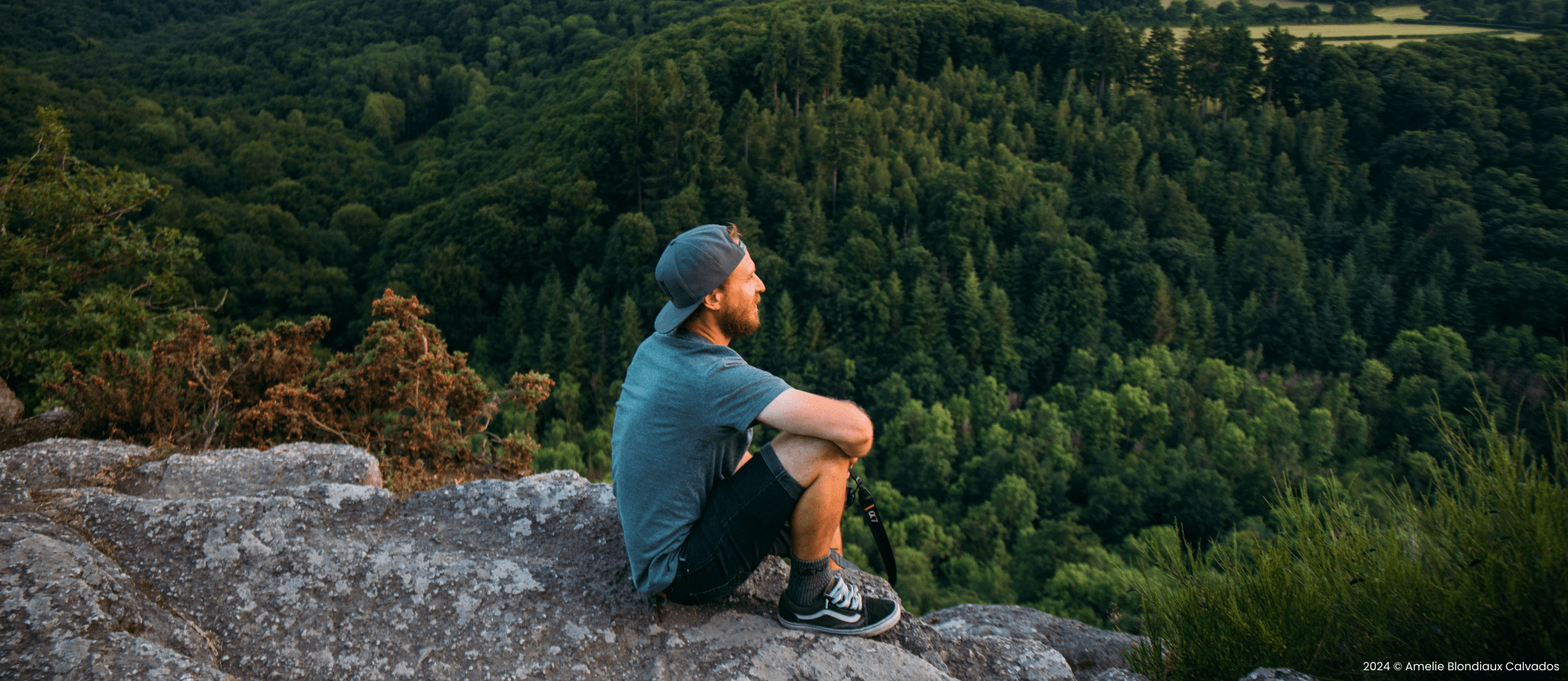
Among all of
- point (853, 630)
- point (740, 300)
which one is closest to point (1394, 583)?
point (853, 630)

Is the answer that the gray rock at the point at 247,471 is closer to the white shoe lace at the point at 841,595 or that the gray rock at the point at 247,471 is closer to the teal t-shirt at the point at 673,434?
the teal t-shirt at the point at 673,434

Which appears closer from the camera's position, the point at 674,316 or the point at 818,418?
the point at 818,418

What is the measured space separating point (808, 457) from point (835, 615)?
81 centimetres

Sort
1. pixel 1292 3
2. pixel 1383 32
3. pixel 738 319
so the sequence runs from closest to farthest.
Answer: pixel 738 319, pixel 1383 32, pixel 1292 3

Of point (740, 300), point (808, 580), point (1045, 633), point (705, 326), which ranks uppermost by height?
point (740, 300)

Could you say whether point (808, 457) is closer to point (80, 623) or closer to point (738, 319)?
point (738, 319)

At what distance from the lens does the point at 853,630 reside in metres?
3.67

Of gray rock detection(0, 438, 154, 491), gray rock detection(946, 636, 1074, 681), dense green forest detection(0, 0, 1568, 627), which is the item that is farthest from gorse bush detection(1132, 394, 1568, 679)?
dense green forest detection(0, 0, 1568, 627)

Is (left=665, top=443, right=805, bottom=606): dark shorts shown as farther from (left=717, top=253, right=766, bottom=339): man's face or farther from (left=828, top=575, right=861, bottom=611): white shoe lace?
(left=717, top=253, right=766, bottom=339): man's face

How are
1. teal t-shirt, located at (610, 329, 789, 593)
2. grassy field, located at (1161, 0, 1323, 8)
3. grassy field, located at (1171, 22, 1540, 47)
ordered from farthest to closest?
grassy field, located at (1161, 0, 1323, 8)
grassy field, located at (1171, 22, 1540, 47)
teal t-shirt, located at (610, 329, 789, 593)

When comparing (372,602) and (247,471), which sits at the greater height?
(372,602)

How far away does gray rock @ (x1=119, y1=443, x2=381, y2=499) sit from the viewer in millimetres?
4836

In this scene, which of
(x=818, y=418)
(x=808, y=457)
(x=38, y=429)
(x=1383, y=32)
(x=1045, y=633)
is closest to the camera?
(x=818, y=418)

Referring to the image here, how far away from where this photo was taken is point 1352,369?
67.5m
